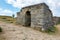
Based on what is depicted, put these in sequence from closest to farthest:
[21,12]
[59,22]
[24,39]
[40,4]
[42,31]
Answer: [24,39] → [42,31] → [40,4] → [21,12] → [59,22]

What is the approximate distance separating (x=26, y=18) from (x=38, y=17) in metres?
2.78

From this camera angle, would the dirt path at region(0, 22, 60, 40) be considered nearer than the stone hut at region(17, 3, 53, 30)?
Yes

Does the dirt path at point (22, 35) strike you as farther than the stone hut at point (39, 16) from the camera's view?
No

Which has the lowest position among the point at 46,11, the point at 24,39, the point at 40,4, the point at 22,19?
the point at 24,39

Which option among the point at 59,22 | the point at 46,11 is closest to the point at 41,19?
the point at 46,11

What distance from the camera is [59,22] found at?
23297 millimetres

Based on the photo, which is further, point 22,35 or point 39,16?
point 39,16

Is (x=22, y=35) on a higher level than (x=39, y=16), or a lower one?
lower

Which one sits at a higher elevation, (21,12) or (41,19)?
(21,12)

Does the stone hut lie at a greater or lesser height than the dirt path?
greater

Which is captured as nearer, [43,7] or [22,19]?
[43,7]

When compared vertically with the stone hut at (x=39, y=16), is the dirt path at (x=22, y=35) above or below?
below

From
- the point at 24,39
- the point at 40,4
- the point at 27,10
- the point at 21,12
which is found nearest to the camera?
the point at 24,39

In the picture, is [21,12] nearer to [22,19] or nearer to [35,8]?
[22,19]
